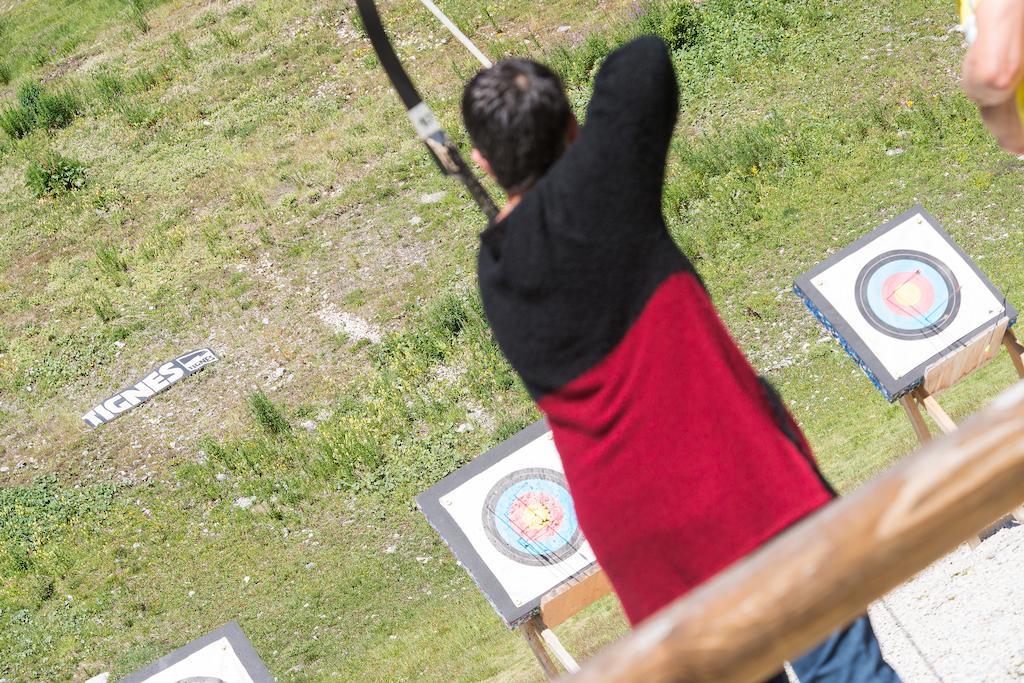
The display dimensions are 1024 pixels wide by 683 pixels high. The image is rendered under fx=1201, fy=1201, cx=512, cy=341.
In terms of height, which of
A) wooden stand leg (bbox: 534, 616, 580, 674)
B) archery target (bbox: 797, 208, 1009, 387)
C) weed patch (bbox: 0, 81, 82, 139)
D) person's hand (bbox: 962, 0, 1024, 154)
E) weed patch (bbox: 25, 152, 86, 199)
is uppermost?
weed patch (bbox: 0, 81, 82, 139)

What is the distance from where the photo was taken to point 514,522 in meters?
4.65

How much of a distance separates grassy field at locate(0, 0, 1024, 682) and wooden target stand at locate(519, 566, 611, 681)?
63 cm

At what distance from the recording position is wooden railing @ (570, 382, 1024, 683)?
1.36 metres

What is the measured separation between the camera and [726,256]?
7.18 m

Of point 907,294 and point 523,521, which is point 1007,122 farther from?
point 907,294

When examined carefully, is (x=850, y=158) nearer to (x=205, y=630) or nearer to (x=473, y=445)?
(x=473, y=445)

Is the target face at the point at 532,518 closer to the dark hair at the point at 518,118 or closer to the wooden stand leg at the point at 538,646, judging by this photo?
the wooden stand leg at the point at 538,646

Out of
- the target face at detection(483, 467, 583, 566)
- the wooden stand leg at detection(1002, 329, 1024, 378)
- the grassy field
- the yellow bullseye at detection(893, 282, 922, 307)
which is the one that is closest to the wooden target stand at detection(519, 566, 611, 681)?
the target face at detection(483, 467, 583, 566)

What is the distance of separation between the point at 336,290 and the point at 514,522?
3.81 m

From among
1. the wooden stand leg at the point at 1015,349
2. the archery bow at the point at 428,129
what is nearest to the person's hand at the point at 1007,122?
the archery bow at the point at 428,129

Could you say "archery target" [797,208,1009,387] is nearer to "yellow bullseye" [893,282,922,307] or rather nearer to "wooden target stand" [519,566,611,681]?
"yellow bullseye" [893,282,922,307]

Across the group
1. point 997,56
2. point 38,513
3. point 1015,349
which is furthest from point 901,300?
point 38,513

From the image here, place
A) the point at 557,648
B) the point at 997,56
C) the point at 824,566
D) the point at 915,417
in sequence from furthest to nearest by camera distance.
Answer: the point at 915,417
the point at 557,648
the point at 997,56
the point at 824,566

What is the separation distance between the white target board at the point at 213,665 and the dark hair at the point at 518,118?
3.01m
